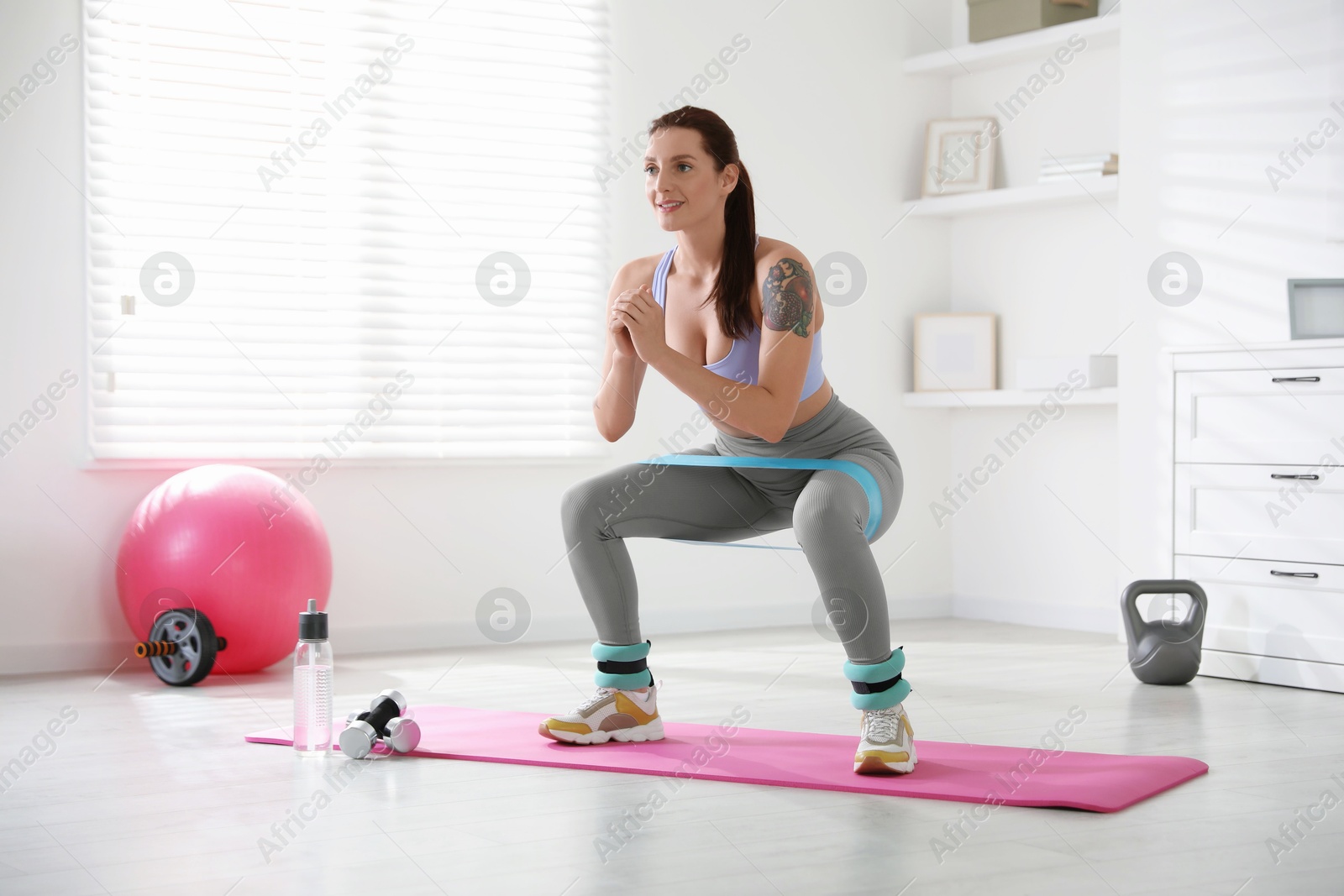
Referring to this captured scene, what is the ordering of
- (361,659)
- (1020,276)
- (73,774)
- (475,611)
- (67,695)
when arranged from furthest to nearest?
(1020,276)
(475,611)
(361,659)
(67,695)
(73,774)

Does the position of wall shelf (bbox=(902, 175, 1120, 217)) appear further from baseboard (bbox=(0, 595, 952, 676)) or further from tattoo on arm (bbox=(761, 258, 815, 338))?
tattoo on arm (bbox=(761, 258, 815, 338))

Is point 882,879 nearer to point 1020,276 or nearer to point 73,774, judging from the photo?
point 73,774

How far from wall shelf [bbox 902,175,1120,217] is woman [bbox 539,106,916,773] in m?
2.10

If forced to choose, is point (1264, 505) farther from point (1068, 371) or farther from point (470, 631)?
point (470, 631)

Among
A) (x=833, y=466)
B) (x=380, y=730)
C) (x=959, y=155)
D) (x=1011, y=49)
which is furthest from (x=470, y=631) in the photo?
(x=1011, y=49)

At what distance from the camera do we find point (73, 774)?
94.7 inches

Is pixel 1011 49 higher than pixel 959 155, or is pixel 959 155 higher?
pixel 1011 49

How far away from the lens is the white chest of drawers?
3299mm

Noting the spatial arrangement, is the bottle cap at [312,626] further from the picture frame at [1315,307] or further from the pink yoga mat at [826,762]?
the picture frame at [1315,307]

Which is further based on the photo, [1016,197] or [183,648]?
[1016,197]

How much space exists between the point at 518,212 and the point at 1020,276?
5.76 feet

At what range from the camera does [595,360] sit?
4.48 metres

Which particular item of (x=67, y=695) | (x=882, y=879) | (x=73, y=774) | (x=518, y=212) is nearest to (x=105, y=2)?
(x=518, y=212)

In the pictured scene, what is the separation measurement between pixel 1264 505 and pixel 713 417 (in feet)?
5.65
